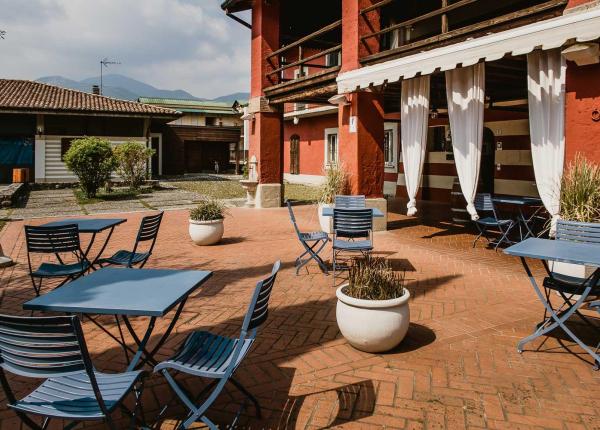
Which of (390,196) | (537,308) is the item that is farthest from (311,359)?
(390,196)

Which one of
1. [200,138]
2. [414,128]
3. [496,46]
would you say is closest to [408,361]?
[496,46]

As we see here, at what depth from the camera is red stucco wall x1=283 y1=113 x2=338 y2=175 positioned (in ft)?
71.2

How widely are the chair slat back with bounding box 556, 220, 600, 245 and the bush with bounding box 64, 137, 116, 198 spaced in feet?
50.9

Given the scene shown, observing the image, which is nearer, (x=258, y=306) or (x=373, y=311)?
(x=258, y=306)

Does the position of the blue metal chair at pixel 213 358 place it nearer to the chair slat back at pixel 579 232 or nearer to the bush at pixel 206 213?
the chair slat back at pixel 579 232

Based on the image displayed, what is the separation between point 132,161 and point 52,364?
18.1 meters

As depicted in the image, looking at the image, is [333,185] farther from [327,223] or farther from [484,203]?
[484,203]

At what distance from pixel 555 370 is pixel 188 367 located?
8.88 ft

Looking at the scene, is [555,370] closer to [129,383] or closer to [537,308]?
[537,308]

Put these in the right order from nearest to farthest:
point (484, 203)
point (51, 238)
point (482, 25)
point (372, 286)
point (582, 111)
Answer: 1. point (372, 286)
2. point (51, 238)
3. point (582, 111)
4. point (482, 25)
5. point (484, 203)

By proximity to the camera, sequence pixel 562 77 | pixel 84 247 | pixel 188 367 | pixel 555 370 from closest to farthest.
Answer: pixel 188 367 → pixel 555 370 → pixel 562 77 → pixel 84 247

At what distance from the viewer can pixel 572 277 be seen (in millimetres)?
4176

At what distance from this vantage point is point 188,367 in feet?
8.08

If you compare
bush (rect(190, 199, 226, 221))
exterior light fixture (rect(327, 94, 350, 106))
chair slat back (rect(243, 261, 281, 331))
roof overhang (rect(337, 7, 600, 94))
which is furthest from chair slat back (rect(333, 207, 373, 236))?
exterior light fixture (rect(327, 94, 350, 106))
